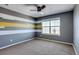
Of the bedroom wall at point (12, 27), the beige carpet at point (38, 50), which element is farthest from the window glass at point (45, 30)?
the beige carpet at point (38, 50)

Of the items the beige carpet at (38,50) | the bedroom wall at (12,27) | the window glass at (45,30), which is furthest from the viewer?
the window glass at (45,30)

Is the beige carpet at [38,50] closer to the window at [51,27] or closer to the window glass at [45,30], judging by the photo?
the window at [51,27]

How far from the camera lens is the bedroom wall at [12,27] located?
3.55 m

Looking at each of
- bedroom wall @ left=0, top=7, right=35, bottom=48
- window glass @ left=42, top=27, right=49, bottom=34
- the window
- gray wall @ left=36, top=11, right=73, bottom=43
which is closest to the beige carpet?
bedroom wall @ left=0, top=7, right=35, bottom=48

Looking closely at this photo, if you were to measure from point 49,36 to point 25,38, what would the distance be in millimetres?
1848

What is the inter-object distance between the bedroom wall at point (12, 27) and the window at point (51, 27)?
136 cm

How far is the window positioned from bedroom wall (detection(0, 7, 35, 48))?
4.47 feet

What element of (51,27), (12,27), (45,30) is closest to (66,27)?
(51,27)

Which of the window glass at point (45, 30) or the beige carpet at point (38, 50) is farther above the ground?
the window glass at point (45, 30)

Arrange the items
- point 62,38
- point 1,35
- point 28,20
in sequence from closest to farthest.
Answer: point 1,35 < point 62,38 < point 28,20

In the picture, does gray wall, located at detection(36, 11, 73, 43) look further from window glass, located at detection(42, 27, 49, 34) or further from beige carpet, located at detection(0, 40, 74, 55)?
window glass, located at detection(42, 27, 49, 34)

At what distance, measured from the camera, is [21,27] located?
484 centimetres
